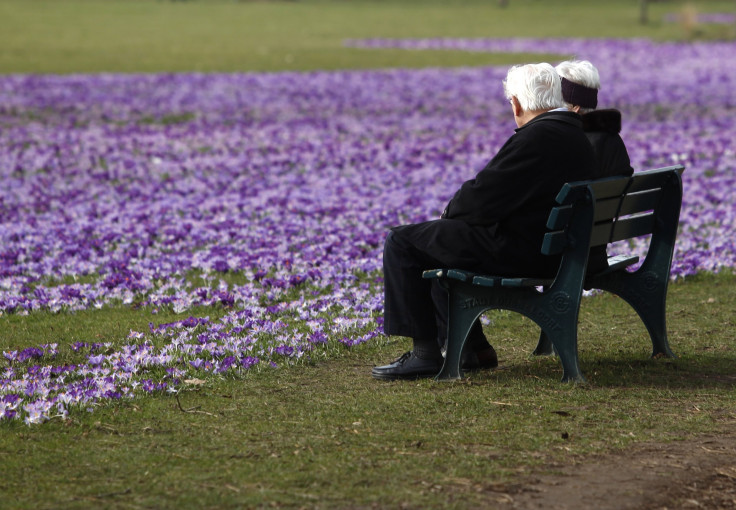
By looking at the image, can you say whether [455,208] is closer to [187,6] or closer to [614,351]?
[614,351]

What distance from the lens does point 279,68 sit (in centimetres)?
3097

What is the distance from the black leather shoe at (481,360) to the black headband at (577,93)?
5.65 ft

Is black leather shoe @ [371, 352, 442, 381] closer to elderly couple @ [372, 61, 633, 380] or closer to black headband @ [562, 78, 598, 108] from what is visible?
elderly couple @ [372, 61, 633, 380]

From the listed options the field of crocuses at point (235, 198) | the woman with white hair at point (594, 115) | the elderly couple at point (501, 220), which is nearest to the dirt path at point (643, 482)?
the elderly couple at point (501, 220)

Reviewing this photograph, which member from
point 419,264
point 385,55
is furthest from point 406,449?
point 385,55

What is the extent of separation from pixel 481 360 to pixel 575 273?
941 millimetres

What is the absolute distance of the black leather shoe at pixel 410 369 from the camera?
6.11 metres

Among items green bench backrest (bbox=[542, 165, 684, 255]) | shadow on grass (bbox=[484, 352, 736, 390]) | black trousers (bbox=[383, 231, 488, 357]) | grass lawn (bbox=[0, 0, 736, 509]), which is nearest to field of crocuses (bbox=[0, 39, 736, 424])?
grass lawn (bbox=[0, 0, 736, 509])

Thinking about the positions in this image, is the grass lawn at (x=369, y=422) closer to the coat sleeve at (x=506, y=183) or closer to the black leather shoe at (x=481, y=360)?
the black leather shoe at (x=481, y=360)

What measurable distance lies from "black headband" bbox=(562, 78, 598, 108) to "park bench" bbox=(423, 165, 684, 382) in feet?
2.50

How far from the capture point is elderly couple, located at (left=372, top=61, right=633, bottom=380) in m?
5.73

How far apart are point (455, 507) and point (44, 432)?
221cm

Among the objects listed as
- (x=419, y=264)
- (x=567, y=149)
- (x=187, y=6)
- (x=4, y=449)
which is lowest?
(x=4, y=449)

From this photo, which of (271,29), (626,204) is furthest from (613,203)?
(271,29)
